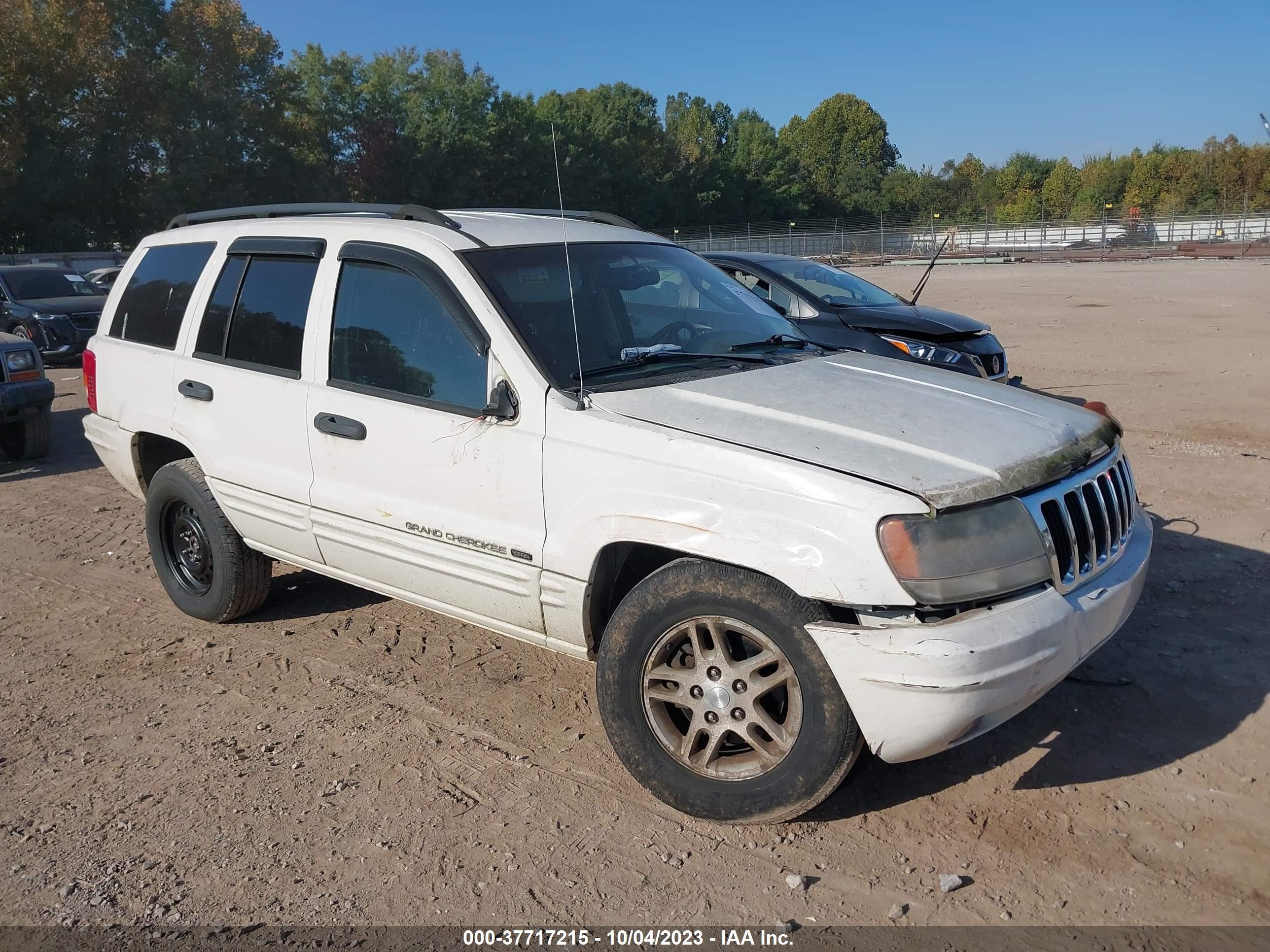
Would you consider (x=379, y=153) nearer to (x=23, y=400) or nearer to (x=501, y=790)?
(x=23, y=400)

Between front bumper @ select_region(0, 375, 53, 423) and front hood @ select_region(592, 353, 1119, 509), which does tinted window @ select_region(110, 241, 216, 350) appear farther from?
front bumper @ select_region(0, 375, 53, 423)

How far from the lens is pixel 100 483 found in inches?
338

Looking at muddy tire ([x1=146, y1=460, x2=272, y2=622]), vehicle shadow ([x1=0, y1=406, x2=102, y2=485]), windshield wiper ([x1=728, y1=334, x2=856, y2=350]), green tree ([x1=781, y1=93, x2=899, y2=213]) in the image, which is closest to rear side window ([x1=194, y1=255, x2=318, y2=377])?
muddy tire ([x1=146, y1=460, x2=272, y2=622])

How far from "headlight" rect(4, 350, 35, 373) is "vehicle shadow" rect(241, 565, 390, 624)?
475cm

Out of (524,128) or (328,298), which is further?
(524,128)

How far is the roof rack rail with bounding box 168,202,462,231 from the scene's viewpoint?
14.1 ft

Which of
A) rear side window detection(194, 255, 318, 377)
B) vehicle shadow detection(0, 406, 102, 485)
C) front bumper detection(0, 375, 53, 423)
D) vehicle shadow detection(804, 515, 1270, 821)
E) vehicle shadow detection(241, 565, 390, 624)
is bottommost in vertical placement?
vehicle shadow detection(0, 406, 102, 485)

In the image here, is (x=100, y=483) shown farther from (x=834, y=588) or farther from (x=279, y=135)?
(x=279, y=135)

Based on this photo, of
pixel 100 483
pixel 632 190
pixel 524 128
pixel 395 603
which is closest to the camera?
pixel 395 603

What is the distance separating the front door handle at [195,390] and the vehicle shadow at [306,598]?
104 centimetres

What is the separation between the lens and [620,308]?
4219 mm

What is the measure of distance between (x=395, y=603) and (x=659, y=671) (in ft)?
8.25

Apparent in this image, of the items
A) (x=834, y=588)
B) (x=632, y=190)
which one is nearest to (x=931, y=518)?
(x=834, y=588)

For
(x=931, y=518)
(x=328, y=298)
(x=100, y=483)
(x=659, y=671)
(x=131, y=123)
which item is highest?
(x=131, y=123)
